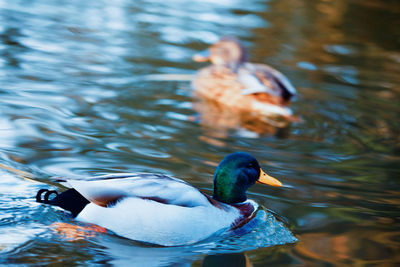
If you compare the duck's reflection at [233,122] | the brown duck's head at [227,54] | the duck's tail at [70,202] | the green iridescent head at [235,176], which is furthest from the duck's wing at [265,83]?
the duck's tail at [70,202]

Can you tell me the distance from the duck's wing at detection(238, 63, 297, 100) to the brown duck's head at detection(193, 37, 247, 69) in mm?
645

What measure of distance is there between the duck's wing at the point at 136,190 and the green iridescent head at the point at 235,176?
0.45m

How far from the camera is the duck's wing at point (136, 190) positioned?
4301 mm

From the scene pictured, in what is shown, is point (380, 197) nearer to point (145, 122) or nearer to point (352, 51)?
point (145, 122)

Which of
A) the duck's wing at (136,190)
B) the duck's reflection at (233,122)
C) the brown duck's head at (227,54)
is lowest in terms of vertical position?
the duck's reflection at (233,122)

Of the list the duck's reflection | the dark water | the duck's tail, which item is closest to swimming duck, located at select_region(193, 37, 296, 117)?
the duck's reflection

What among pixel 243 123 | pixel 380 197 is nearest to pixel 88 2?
pixel 243 123

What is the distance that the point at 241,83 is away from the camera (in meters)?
8.12

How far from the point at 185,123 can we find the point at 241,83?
54.7 inches

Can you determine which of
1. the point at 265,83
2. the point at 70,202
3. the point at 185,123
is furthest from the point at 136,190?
the point at 265,83

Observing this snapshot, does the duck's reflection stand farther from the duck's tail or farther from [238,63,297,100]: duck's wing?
the duck's tail

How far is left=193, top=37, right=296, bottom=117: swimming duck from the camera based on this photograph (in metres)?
7.73

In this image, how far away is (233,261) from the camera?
4250mm

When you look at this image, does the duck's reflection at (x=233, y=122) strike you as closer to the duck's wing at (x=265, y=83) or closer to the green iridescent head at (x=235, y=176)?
the duck's wing at (x=265, y=83)
